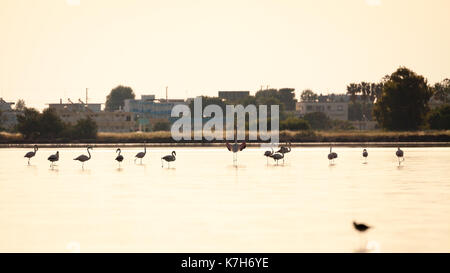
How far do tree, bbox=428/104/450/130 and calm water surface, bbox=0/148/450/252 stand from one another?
7622cm

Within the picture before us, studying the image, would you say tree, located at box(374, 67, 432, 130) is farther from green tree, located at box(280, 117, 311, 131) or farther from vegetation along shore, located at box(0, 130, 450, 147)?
green tree, located at box(280, 117, 311, 131)

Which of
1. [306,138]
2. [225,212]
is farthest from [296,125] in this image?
[225,212]

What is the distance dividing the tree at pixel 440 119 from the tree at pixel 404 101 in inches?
224

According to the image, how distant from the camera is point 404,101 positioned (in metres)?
106

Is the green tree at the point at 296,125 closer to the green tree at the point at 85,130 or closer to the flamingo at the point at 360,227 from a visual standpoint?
the green tree at the point at 85,130

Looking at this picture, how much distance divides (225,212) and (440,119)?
95309 mm

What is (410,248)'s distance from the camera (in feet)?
53.2

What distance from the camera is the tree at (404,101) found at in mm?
105812

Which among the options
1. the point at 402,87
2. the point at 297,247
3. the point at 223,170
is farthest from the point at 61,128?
the point at 297,247

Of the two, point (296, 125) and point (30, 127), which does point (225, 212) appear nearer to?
point (296, 125)

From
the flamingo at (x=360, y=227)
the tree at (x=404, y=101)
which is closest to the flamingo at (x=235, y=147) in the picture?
the flamingo at (x=360, y=227)

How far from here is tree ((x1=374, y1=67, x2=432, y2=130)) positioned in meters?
106

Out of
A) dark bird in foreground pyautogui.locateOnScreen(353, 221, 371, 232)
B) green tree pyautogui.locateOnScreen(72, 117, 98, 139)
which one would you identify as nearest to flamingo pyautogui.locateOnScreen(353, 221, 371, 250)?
dark bird in foreground pyautogui.locateOnScreen(353, 221, 371, 232)
